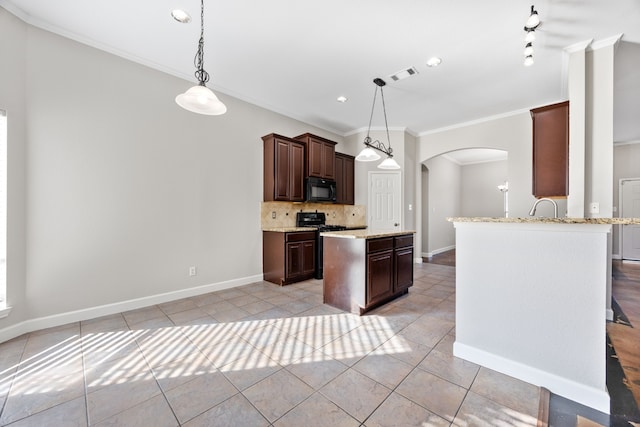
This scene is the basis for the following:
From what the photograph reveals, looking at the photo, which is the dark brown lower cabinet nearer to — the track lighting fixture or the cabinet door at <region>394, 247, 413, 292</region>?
the cabinet door at <region>394, 247, 413, 292</region>

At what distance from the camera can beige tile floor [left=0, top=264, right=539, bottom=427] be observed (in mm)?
1407

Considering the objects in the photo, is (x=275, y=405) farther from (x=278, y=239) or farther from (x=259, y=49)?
(x=259, y=49)

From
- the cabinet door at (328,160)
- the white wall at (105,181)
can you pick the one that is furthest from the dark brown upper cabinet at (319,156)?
the white wall at (105,181)

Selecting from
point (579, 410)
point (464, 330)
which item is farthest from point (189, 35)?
point (579, 410)

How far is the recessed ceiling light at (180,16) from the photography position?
7.71 ft

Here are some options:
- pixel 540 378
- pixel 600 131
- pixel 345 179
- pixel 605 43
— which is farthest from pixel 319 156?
pixel 540 378

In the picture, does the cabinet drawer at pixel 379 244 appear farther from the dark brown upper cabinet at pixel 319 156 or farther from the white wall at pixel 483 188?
the white wall at pixel 483 188

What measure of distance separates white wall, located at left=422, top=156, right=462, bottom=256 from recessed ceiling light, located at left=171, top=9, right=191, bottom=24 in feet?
19.4

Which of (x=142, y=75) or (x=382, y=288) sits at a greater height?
(x=142, y=75)

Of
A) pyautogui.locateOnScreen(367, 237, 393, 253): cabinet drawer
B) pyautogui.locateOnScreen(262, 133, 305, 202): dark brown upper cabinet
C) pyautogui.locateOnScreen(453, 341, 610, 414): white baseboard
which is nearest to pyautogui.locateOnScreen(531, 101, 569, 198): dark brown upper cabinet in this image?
pyautogui.locateOnScreen(367, 237, 393, 253): cabinet drawer

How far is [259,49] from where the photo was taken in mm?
2902

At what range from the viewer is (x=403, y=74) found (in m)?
3.41

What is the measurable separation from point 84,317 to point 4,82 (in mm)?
2293

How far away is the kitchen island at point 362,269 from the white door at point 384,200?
89.5 inches
